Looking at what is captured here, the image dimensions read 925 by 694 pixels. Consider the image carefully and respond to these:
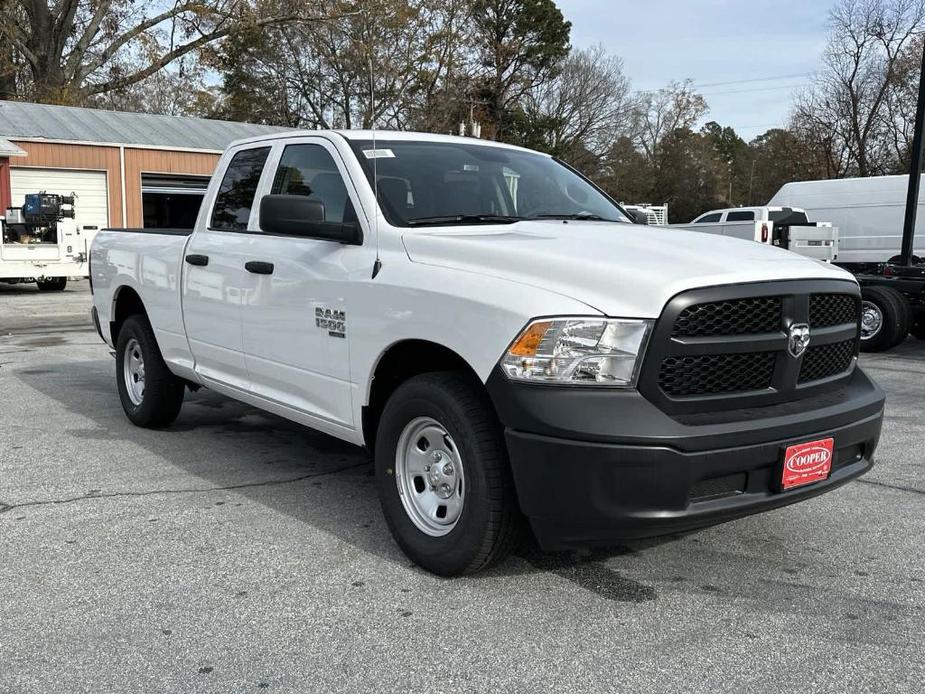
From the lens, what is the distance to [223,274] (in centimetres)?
518

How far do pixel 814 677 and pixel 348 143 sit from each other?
125 inches

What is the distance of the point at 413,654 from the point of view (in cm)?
312

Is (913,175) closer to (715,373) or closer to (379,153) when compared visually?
(379,153)

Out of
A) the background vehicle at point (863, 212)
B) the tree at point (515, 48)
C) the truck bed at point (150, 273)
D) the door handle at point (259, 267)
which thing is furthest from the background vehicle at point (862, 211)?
the tree at point (515, 48)

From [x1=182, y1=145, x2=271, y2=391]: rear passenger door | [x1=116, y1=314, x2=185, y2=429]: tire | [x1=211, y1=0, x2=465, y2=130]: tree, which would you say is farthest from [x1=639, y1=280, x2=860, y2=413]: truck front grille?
[x1=211, y1=0, x2=465, y2=130]: tree

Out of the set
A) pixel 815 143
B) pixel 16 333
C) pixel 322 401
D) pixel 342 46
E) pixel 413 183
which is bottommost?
pixel 16 333

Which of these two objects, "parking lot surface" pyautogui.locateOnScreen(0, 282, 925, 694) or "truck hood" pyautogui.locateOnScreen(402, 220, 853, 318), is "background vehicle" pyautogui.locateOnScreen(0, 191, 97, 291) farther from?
"truck hood" pyautogui.locateOnScreen(402, 220, 853, 318)

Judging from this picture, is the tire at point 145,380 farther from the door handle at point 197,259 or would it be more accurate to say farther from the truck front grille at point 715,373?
the truck front grille at point 715,373

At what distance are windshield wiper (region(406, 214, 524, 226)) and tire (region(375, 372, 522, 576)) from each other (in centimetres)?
84

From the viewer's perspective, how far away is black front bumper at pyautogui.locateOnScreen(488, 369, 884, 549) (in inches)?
124

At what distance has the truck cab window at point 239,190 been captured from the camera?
5305mm

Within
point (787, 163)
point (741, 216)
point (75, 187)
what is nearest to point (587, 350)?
point (741, 216)

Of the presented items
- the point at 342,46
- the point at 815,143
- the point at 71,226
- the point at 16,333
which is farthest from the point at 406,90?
the point at 16,333

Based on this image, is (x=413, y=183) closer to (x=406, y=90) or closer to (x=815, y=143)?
(x=406, y=90)
